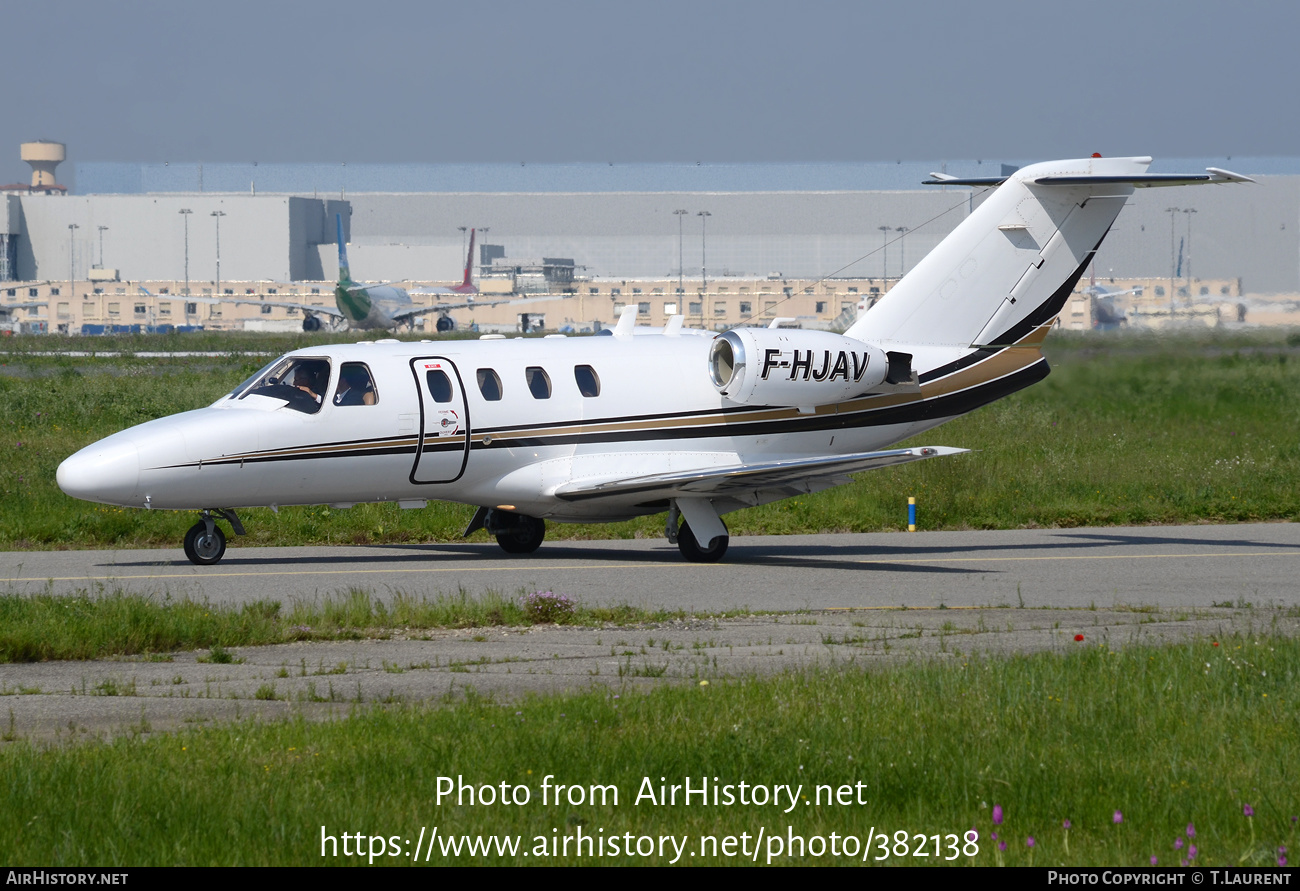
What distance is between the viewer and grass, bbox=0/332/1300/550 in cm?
2033

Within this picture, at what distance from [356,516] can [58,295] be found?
125885mm

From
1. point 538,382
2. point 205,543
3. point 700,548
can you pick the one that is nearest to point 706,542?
point 700,548

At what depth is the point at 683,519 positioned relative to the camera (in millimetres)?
17828

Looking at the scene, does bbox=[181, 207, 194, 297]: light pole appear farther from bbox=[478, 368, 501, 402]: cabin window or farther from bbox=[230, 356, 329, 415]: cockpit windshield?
bbox=[478, 368, 501, 402]: cabin window

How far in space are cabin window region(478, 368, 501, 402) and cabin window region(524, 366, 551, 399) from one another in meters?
0.39

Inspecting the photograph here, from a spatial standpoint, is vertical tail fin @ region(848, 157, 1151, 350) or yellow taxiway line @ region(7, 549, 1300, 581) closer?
yellow taxiway line @ region(7, 549, 1300, 581)

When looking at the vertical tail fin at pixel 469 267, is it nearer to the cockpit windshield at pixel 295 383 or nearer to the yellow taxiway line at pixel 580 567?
the cockpit windshield at pixel 295 383

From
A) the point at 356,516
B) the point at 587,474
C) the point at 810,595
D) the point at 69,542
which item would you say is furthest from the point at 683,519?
the point at 69,542

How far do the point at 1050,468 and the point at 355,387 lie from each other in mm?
12339

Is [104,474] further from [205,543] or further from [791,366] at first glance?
[791,366]

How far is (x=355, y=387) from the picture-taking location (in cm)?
1714

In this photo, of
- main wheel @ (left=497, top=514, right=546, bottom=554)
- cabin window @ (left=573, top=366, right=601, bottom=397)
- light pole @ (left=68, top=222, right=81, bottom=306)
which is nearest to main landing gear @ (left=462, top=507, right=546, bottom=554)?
main wheel @ (left=497, top=514, right=546, bottom=554)

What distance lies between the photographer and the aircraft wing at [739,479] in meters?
16.8

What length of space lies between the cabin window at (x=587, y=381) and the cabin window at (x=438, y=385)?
5.22 ft
